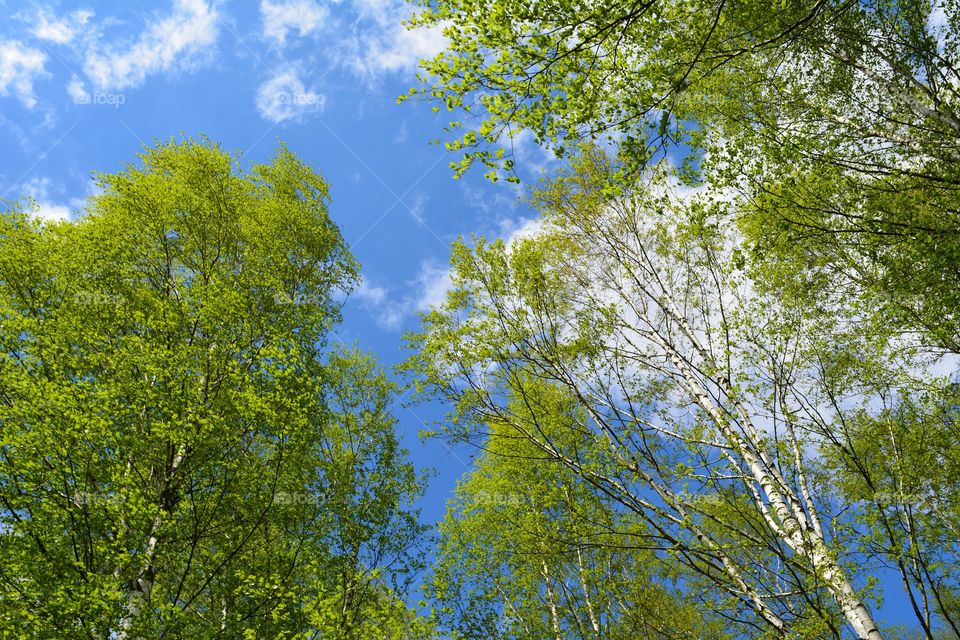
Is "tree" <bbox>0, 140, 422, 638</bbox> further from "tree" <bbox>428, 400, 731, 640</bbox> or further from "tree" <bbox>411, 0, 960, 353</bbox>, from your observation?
"tree" <bbox>411, 0, 960, 353</bbox>

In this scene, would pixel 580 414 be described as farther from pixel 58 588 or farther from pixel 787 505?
pixel 58 588

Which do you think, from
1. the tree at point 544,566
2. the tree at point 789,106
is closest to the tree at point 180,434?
the tree at point 544,566

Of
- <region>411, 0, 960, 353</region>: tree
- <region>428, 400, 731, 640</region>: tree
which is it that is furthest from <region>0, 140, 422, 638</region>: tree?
<region>411, 0, 960, 353</region>: tree

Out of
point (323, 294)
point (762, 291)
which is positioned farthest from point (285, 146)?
point (762, 291)

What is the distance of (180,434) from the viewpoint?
6859 millimetres

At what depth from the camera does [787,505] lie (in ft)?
20.4

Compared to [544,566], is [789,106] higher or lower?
higher

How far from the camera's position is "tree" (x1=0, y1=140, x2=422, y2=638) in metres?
6.04

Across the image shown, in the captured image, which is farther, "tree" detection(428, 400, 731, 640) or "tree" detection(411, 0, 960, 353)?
"tree" detection(428, 400, 731, 640)

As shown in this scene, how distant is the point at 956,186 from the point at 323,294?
12.4 m

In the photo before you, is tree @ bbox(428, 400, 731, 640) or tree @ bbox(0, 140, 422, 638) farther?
tree @ bbox(428, 400, 731, 640)

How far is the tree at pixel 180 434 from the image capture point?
6039 millimetres

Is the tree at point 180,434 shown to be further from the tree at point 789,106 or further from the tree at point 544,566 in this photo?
the tree at point 789,106

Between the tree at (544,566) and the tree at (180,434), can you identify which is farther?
the tree at (544,566)
